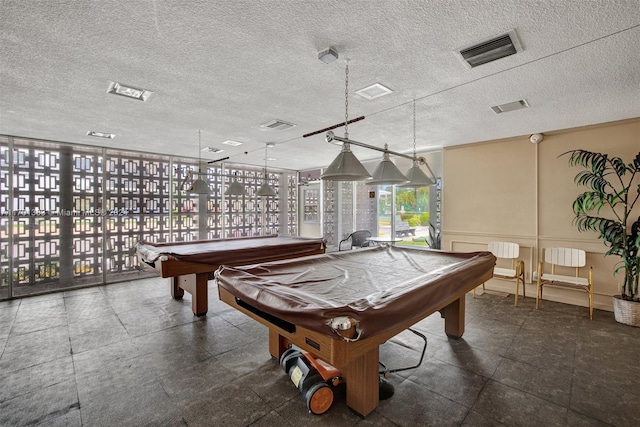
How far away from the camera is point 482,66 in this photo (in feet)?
8.08

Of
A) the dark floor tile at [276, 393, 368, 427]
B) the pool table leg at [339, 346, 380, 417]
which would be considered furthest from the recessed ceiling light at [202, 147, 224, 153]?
the pool table leg at [339, 346, 380, 417]

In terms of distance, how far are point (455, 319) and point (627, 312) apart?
91.9 inches

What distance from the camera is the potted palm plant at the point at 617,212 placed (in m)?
3.59

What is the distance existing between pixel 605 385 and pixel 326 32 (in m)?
3.47

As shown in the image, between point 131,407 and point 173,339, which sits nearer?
point 131,407

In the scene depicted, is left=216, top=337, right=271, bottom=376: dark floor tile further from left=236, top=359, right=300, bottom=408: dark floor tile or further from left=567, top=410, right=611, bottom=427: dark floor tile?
left=567, top=410, right=611, bottom=427: dark floor tile

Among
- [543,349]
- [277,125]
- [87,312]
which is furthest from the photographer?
[277,125]

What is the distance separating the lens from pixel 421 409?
6.61 feet

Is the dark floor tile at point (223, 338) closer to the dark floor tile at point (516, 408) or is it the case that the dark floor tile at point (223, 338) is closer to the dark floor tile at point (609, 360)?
the dark floor tile at point (516, 408)

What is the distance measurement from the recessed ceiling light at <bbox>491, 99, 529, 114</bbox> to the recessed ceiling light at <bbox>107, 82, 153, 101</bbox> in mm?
3979

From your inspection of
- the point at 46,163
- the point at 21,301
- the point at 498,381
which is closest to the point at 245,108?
the point at 498,381

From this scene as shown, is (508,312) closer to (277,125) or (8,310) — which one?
(277,125)

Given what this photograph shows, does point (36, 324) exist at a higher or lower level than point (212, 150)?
lower

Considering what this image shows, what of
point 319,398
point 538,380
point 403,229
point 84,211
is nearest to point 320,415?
point 319,398
